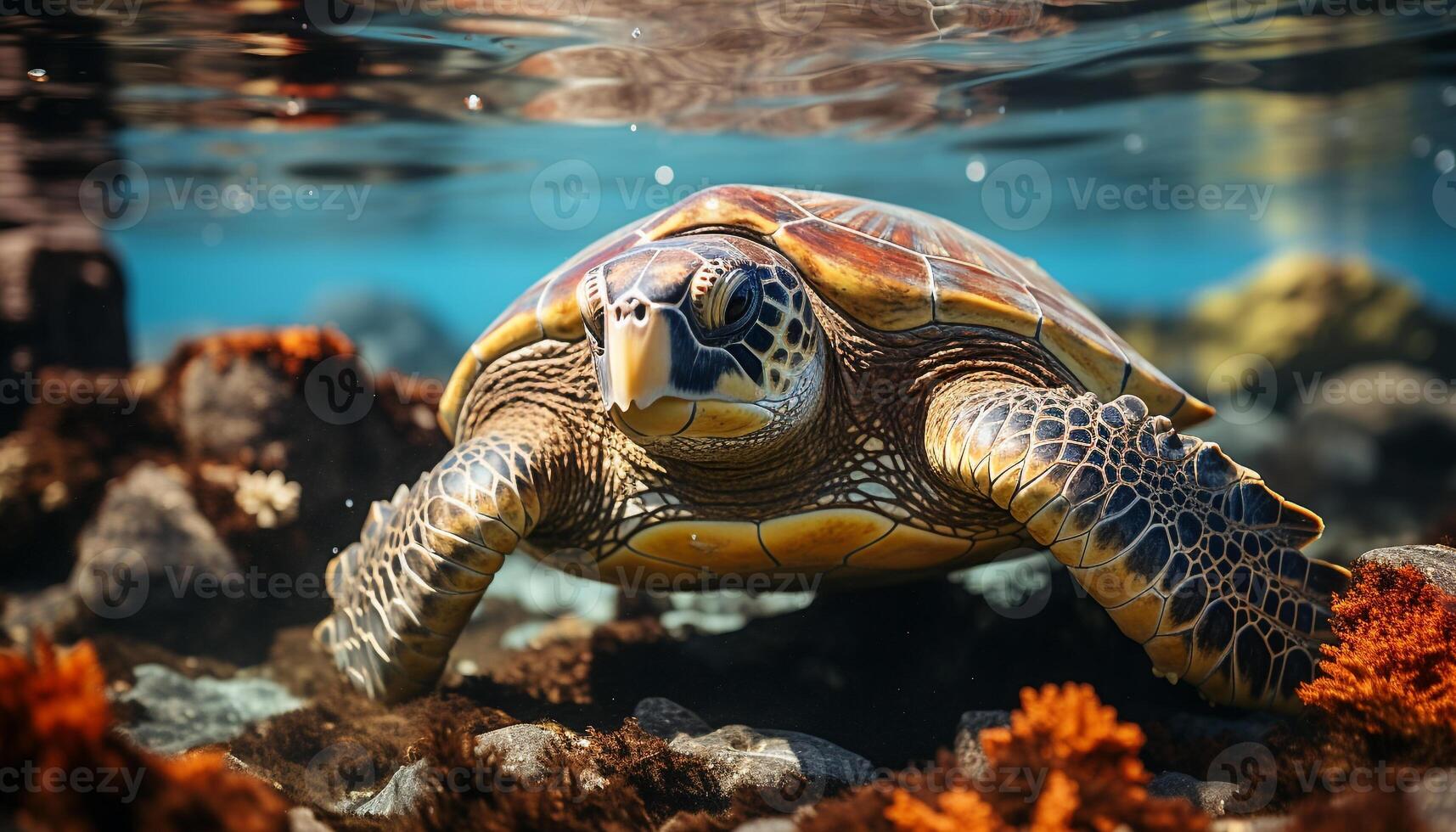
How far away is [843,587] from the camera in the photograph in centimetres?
353

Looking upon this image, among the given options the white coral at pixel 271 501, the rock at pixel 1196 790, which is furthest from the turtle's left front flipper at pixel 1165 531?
the white coral at pixel 271 501

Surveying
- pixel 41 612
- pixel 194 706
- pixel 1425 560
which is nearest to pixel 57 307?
pixel 41 612

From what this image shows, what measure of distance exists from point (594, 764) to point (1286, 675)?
6.98 feet

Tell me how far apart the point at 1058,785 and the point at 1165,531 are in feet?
3.36

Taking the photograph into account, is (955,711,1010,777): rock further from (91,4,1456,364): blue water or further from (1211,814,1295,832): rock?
(91,4,1456,364): blue water

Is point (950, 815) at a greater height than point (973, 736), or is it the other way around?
point (950, 815)

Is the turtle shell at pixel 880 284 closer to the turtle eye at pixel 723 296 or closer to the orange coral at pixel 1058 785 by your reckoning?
the turtle eye at pixel 723 296

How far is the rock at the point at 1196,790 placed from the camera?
7.00ft

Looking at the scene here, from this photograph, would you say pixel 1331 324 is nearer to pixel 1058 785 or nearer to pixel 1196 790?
pixel 1196 790

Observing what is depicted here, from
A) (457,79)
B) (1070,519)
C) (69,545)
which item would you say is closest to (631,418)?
(1070,519)

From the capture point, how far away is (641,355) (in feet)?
6.86

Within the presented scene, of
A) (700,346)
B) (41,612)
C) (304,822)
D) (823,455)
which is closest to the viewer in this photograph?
(304,822)

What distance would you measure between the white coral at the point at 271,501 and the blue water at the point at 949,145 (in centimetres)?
439

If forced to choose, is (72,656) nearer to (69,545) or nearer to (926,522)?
(926,522)
